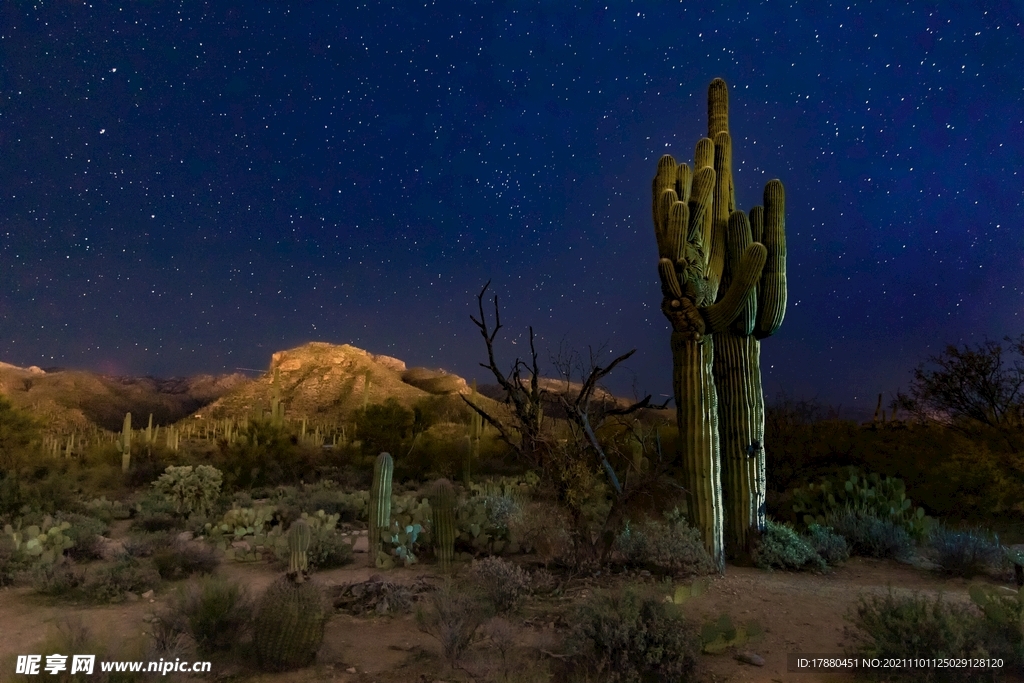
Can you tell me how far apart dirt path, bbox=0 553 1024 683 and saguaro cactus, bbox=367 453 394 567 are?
35 centimetres

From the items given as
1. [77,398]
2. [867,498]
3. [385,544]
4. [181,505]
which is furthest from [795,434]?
[77,398]

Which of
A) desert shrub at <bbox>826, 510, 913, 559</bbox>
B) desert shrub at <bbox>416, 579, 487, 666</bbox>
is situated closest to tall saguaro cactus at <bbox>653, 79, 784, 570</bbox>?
desert shrub at <bbox>826, 510, 913, 559</bbox>

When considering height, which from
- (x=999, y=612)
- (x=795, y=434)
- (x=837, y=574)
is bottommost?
(x=837, y=574)

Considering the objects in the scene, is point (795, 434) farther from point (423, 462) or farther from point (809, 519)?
point (423, 462)

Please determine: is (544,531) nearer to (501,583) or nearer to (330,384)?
(501,583)

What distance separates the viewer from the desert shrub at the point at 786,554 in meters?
8.47

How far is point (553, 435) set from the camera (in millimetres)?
8664

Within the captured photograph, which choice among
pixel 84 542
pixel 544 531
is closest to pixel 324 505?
pixel 84 542

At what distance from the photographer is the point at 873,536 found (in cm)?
945

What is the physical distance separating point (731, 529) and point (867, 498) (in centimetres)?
346

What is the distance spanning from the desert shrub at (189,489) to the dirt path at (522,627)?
4627 mm

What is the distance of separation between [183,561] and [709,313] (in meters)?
7.67

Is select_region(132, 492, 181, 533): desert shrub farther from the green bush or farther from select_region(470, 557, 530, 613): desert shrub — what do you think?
select_region(470, 557, 530, 613): desert shrub

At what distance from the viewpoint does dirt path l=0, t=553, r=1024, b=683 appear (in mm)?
4816
